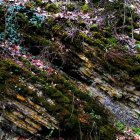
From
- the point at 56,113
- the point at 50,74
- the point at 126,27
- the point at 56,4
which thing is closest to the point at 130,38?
the point at 126,27

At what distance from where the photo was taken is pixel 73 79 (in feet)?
26.3

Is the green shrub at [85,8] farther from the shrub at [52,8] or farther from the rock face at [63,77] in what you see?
the shrub at [52,8]

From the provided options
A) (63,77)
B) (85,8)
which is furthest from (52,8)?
(63,77)

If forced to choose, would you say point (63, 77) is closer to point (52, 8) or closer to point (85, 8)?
point (52, 8)

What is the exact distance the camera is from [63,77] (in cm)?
772

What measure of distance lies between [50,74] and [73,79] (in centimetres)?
74

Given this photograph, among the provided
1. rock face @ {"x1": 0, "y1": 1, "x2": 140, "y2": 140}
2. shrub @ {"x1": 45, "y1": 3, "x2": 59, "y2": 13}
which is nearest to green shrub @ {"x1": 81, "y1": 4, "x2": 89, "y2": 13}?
rock face @ {"x1": 0, "y1": 1, "x2": 140, "y2": 140}

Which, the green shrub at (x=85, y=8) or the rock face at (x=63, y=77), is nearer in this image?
the rock face at (x=63, y=77)

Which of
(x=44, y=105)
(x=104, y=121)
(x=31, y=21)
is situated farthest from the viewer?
(x=31, y=21)

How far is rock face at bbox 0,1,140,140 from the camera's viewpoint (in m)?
6.10

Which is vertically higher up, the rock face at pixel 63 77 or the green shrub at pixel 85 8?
the green shrub at pixel 85 8

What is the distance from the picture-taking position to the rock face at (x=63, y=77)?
20.0ft

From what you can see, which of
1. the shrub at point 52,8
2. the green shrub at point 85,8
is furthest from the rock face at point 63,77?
the green shrub at point 85,8

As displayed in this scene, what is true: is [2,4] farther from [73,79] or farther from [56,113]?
[56,113]
